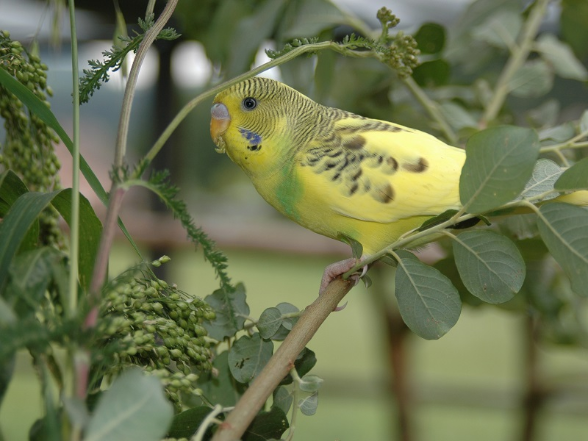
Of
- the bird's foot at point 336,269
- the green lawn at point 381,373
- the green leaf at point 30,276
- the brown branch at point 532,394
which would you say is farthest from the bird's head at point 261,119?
the brown branch at point 532,394

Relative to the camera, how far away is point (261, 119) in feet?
2.17

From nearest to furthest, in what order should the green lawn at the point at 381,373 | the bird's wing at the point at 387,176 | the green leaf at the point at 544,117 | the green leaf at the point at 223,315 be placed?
1. the green leaf at the point at 223,315
2. the bird's wing at the point at 387,176
3. the green leaf at the point at 544,117
4. the green lawn at the point at 381,373

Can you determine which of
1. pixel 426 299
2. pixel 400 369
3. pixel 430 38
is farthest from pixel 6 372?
pixel 400 369

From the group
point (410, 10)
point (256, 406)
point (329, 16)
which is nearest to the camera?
point (256, 406)

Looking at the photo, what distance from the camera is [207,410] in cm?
39

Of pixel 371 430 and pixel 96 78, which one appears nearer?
pixel 96 78

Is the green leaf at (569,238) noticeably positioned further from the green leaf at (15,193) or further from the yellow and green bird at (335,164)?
the green leaf at (15,193)

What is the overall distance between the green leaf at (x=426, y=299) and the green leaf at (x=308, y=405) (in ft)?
0.28

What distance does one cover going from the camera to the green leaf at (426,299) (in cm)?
41

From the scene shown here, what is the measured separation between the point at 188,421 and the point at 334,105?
0.60 meters

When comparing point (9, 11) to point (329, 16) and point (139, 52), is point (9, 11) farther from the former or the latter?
point (139, 52)

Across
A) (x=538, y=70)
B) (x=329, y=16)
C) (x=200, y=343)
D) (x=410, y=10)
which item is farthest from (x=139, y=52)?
(x=410, y=10)

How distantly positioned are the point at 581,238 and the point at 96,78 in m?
0.30

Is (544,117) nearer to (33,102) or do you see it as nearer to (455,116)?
(455,116)
